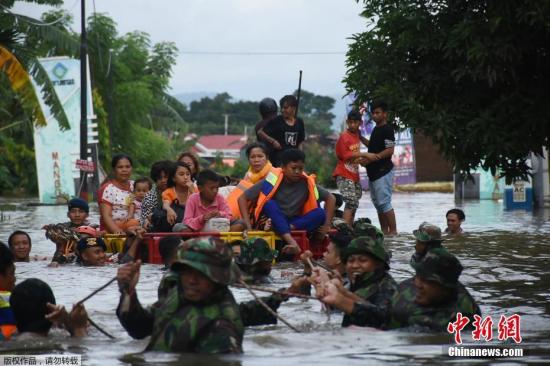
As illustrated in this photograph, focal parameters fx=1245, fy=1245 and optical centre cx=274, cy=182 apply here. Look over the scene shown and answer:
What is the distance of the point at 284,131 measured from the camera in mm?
16922

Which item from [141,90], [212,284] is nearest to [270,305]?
[212,284]

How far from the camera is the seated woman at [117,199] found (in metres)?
15.4

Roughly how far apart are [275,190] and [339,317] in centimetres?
489

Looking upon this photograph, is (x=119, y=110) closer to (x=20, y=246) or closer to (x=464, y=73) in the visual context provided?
(x=20, y=246)

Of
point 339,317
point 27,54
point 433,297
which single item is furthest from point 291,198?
point 27,54

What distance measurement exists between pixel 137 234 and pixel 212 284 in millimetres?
6641

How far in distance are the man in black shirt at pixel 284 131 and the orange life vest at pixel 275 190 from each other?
2283 millimetres

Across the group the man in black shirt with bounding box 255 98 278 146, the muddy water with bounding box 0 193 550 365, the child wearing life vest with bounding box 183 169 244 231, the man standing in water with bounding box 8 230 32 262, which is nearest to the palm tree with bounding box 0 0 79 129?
the muddy water with bounding box 0 193 550 365

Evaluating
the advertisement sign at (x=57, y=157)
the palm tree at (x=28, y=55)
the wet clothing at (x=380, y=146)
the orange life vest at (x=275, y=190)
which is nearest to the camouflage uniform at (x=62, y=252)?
the orange life vest at (x=275, y=190)

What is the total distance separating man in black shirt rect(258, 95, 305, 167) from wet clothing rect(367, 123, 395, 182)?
1.17m

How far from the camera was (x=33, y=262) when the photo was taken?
14609mm

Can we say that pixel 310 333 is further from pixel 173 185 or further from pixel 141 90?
pixel 141 90

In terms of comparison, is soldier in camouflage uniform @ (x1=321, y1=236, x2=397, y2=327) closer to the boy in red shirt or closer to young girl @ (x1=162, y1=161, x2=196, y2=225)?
young girl @ (x1=162, y1=161, x2=196, y2=225)

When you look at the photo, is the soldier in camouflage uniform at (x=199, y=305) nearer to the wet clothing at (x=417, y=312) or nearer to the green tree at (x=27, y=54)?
the wet clothing at (x=417, y=312)
